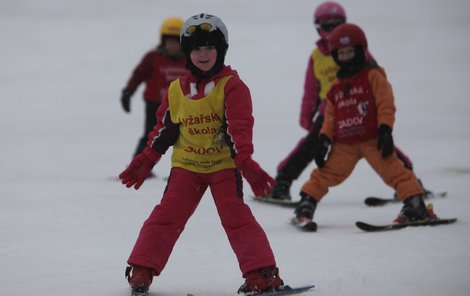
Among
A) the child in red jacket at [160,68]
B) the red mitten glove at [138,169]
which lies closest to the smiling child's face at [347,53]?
the red mitten glove at [138,169]

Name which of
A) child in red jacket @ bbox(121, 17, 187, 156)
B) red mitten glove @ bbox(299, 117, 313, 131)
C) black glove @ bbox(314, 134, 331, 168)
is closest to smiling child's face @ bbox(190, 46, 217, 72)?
black glove @ bbox(314, 134, 331, 168)

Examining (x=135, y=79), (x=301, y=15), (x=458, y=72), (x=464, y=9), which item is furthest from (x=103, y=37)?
(x=135, y=79)

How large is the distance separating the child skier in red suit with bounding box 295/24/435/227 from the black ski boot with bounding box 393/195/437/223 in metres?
0.01

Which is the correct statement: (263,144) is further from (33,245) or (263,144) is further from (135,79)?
(33,245)

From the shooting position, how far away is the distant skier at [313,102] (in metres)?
9.50

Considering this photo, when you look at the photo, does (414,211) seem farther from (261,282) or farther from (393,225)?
(261,282)

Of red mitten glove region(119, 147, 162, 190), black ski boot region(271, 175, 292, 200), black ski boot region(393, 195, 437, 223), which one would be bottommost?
red mitten glove region(119, 147, 162, 190)

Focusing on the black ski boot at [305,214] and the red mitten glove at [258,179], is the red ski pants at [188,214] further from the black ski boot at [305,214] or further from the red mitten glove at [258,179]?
the black ski boot at [305,214]

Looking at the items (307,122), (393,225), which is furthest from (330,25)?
(393,225)

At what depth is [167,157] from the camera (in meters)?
14.4

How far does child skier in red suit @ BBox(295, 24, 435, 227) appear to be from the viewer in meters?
7.26

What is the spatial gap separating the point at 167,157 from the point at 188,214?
30.9ft

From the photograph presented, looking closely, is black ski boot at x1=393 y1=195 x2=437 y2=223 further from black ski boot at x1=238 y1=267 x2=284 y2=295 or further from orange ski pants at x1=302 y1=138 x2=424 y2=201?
black ski boot at x1=238 y1=267 x2=284 y2=295

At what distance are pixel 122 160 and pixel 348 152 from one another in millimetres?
6708
